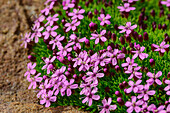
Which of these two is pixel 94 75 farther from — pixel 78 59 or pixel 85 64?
pixel 78 59

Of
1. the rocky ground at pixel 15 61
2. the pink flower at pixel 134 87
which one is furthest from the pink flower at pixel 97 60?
the rocky ground at pixel 15 61

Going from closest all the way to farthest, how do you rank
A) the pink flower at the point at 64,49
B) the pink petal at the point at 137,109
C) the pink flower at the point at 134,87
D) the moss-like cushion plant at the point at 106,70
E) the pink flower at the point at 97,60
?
the pink petal at the point at 137,109, the pink flower at the point at 134,87, the moss-like cushion plant at the point at 106,70, the pink flower at the point at 97,60, the pink flower at the point at 64,49

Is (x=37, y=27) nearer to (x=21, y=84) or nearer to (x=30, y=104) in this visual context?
(x=21, y=84)

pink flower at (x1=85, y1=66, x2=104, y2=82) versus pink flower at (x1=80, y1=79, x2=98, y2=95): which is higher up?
pink flower at (x1=85, y1=66, x2=104, y2=82)

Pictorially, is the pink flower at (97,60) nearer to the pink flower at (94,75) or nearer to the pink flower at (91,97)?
Answer: the pink flower at (94,75)

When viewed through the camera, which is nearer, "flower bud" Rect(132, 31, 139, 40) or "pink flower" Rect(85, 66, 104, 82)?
"pink flower" Rect(85, 66, 104, 82)

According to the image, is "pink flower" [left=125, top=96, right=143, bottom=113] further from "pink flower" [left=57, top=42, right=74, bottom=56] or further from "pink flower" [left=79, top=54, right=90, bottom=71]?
"pink flower" [left=57, top=42, right=74, bottom=56]

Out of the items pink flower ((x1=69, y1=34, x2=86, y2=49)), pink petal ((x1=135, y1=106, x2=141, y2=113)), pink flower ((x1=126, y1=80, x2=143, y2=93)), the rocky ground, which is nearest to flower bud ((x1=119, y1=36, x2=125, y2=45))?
pink flower ((x1=69, y1=34, x2=86, y2=49))

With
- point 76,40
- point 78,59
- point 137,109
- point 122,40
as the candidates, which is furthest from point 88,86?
point 122,40
